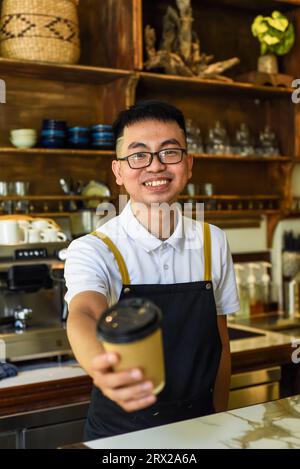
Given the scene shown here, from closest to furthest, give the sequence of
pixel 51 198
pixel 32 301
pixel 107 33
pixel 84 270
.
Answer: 1. pixel 84 270
2. pixel 32 301
3. pixel 51 198
4. pixel 107 33

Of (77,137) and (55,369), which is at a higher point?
A: (77,137)

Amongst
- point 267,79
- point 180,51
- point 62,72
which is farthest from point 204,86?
point 62,72

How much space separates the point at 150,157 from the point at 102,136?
1686 millimetres

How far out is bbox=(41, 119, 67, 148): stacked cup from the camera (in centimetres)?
335

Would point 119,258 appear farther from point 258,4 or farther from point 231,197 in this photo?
point 258,4

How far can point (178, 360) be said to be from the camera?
190cm

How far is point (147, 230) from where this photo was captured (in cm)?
196

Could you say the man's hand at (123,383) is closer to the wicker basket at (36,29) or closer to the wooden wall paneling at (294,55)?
the wicker basket at (36,29)

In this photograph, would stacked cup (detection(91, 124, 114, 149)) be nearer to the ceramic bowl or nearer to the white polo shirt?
the ceramic bowl

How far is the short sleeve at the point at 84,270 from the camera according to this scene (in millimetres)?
1685

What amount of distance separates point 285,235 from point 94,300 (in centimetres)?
305
